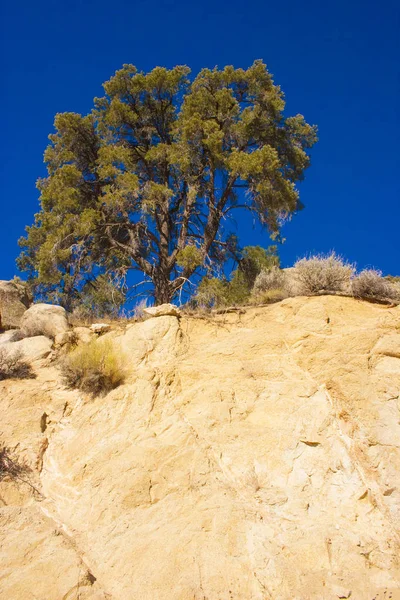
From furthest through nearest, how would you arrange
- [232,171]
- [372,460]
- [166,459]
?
[232,171] < [166,459] < [372,460]

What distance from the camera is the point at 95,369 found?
7.64m

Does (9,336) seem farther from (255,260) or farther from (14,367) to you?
(255,260)

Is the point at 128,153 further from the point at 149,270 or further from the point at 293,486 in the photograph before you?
the point at 293,486

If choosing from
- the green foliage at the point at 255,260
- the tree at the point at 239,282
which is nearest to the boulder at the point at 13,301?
the tree at the point at 239,282

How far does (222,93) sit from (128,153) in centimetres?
306

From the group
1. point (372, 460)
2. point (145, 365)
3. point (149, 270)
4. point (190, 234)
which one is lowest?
point (372, 460)

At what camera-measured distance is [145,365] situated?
8008mm

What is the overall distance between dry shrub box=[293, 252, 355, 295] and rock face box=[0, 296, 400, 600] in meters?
0.69

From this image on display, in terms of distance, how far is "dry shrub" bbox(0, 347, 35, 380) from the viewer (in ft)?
27.0

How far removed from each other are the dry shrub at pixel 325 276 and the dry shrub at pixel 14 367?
5447mm

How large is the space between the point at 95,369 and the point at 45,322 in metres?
2.73


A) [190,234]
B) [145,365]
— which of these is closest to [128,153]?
[190,234]

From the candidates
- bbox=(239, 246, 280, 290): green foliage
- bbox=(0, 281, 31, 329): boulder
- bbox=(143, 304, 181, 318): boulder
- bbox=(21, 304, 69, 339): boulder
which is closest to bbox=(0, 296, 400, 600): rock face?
bbox=(143, 304, 181, 318): boulder

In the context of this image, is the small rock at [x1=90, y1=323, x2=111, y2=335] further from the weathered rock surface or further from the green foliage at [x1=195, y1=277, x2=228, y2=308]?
the green foliage at [x1=195, y1=277, x2=228, y2=308]
